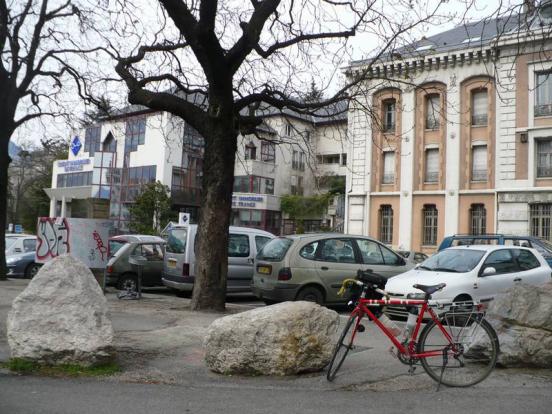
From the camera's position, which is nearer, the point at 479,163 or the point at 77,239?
the point at 77,239

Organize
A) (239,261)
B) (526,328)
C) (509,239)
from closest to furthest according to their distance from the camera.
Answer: (526,328) → (239,261) → (509,239)

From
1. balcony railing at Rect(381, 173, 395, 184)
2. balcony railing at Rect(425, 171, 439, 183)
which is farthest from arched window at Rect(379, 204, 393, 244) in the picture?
balcony railing at Rect(425, 171, 439, 183)

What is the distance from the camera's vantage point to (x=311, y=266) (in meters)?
12.3

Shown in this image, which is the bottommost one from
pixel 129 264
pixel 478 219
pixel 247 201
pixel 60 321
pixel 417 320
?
pixel 60 321

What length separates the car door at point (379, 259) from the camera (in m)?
13.1

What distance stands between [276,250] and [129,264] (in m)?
4.75

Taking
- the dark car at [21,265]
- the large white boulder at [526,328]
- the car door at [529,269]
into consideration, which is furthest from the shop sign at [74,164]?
the large white boulder at [526,328]

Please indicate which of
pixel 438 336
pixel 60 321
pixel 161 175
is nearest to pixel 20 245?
pixel 60 321

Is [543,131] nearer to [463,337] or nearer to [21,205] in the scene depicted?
[463,337]

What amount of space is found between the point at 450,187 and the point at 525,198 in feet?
15.3

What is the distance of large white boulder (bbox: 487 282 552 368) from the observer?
6531mm

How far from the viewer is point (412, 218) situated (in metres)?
38.2

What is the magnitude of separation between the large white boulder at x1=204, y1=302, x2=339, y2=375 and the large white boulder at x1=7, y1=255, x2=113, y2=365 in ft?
3.92

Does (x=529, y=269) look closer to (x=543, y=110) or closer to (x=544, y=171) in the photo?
(x=544, y=171)
